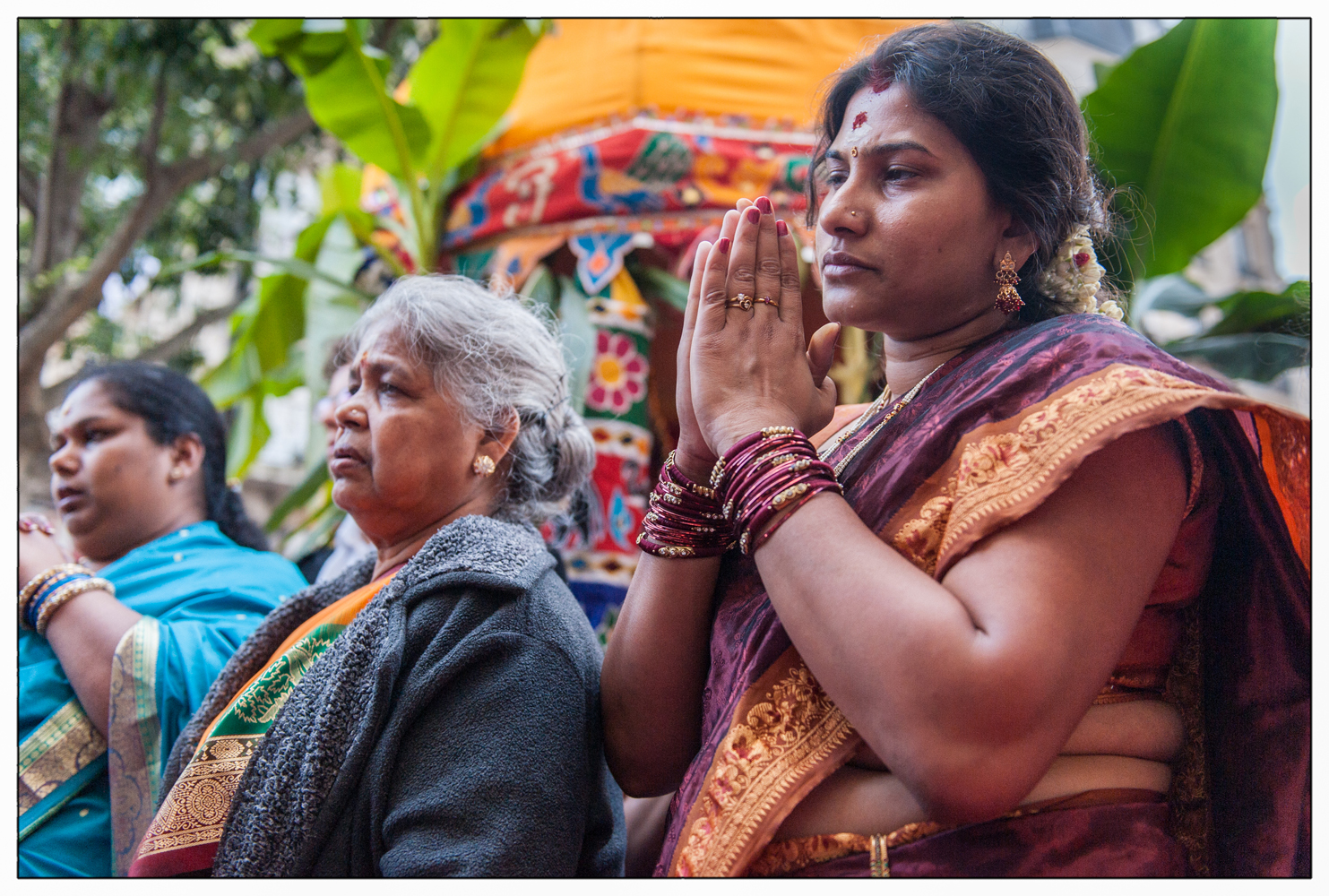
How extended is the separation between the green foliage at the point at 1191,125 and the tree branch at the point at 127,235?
Result: 12.6 feet

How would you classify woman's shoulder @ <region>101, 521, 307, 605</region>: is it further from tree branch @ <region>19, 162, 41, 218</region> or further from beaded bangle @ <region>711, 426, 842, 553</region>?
tree branch @ <region>19, 162, 41, 218</region>

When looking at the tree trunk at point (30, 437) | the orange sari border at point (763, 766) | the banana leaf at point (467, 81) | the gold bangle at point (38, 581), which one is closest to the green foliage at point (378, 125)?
the banana leaf at point (467, 81)

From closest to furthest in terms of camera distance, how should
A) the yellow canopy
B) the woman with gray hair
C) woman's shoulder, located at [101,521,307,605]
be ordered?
1. the woman with gray hair
2. woman's shoulder, located at [101,521,307,605]
3. the yellow canopy

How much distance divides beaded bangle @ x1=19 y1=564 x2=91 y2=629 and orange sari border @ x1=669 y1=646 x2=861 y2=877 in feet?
5.94

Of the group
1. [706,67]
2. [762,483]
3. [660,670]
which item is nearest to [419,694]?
[660,670]

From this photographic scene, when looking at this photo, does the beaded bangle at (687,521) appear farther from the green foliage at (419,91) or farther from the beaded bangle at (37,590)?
the green foliage at (419,91)

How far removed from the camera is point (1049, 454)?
1147mm

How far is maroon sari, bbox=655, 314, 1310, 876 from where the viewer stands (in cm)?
117

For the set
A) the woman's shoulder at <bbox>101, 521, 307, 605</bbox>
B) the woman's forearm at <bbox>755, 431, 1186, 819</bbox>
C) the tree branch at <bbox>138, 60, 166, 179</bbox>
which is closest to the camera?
the woman's forearm at <bbox>755, 431, 1186, 819</bbox>

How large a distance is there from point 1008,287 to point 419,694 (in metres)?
1.08

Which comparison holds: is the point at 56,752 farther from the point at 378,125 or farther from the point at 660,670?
the point at 378,125

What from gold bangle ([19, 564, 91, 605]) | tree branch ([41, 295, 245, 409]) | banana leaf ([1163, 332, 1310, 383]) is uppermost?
banana leaf ([1163, 332, 1310, 383])

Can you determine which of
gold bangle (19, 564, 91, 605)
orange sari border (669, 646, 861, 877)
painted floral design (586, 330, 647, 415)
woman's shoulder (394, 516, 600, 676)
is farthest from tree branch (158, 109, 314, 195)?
orange sari border (669, 646, 861, 877)

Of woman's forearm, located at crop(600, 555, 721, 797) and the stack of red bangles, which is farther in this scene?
woman's forearm, located at crop(600, 555, 721, 797)
